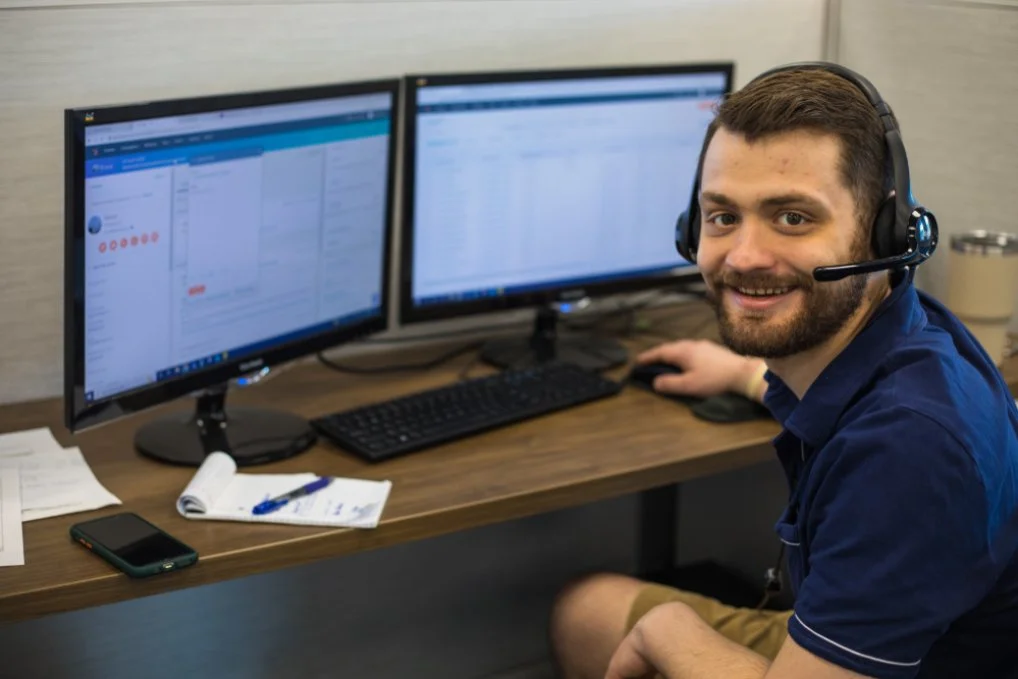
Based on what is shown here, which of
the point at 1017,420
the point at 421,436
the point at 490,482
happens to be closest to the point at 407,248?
the point at 421,436

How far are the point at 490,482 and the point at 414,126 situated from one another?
1.88 ft

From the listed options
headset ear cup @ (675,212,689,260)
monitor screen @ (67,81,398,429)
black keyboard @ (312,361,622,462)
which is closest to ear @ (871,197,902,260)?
headset ear cup @ (675,212,689,260)

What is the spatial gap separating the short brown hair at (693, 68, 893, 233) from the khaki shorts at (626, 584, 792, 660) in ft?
2.03

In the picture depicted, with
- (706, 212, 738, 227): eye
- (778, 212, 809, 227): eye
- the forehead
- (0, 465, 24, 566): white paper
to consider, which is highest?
the forehead

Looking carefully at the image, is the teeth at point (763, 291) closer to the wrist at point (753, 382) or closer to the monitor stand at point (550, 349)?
the wrist at point (753, 382)

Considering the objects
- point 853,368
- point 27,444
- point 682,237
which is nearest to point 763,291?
point 853,368

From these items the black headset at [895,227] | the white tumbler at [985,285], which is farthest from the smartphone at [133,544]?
the white tumbler at [985,285]

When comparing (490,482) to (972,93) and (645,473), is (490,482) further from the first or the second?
(972,93)

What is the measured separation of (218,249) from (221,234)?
0.02 m

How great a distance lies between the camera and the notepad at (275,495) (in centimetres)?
158

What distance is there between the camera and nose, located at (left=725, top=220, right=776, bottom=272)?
1.37 m

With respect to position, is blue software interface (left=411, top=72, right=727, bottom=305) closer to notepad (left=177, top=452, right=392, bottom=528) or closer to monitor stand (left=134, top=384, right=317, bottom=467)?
monitor stand (left=134, top=384, right=317, bottom=467)

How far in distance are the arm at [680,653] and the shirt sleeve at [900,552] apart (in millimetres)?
192

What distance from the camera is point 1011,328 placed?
2.28 meters
